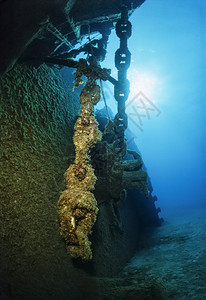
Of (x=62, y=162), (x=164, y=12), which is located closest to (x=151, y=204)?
(x=62, y=162)

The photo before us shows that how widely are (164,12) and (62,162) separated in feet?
156

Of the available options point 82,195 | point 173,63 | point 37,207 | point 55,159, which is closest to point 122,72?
point 55,159

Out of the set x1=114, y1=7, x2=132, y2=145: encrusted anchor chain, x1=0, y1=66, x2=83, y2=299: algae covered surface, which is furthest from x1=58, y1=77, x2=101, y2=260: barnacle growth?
x1=114, y1=7, x2=132, y2=145: encrusted anchor chain

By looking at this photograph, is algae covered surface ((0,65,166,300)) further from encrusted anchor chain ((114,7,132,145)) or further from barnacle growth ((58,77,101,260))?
encrusted anchor chain ((114,7,132,145))

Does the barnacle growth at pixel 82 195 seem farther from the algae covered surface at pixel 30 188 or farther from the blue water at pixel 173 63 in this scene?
the blue water at pixel 173 63

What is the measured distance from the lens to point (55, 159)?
7.11 ft

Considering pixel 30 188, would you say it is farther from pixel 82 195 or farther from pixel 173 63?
pixel 173 63

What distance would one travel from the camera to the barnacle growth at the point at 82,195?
43.8 inches

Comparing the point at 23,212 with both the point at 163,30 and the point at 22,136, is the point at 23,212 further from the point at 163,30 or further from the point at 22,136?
the point at 163,30

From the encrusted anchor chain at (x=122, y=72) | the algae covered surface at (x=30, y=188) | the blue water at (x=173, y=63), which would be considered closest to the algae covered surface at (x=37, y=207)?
the algae covered surface at (x=30, y=188)

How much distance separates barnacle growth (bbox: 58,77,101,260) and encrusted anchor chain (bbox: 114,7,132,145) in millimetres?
796

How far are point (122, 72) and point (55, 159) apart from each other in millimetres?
1334

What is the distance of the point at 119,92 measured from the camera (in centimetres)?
217

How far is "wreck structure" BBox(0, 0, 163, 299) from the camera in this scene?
1.27 meters
